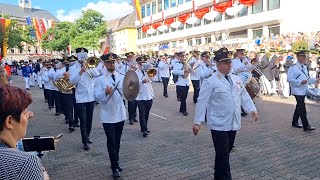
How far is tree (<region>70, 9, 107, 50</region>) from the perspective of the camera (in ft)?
235

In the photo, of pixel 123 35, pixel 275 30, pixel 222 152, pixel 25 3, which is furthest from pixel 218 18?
pixel 25 3

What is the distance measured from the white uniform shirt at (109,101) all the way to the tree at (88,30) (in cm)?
A: 6711

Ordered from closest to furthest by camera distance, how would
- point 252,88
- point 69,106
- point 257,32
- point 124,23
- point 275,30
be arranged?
point 252,88 < point 69,106 < point 275,30 < point 257,32 < point 124,23

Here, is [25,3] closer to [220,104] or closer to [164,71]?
[164,71]

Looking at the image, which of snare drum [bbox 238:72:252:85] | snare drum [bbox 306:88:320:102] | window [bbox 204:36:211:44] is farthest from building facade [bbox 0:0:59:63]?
snare drum [bbox 306:88:320:102]

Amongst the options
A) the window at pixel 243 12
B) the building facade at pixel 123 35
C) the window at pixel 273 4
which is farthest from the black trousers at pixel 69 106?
the building facade at pixel 123 35

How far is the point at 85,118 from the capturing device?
7555 millimetres

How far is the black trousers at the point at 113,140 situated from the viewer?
5539 millimetres

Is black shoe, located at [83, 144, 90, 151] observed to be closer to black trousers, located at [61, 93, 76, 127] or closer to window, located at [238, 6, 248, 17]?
black trousers, located at [61, 93, 76, 127]

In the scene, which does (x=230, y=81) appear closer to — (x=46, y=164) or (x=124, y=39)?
(x=46, y=164)

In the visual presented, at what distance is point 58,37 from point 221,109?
87.1m

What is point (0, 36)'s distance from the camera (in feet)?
78.3

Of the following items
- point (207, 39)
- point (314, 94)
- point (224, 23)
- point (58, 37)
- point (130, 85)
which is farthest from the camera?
point (58, 37)

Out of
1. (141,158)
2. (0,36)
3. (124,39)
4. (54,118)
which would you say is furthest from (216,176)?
(124,39)
